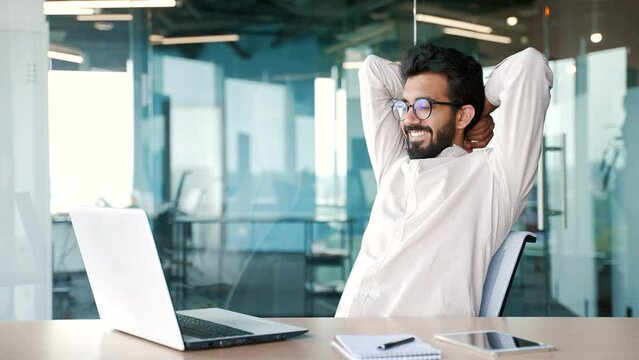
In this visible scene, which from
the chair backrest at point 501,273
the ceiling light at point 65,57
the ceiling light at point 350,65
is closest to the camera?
the chair backrest at point 501,273

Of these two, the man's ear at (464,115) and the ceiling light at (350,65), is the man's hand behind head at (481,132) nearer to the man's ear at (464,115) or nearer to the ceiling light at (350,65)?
the man's ear at (464,115)

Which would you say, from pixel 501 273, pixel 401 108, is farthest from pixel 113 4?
pixel 501 273

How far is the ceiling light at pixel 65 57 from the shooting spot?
5.07 m

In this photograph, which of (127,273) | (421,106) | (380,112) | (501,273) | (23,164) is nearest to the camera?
(127,273)

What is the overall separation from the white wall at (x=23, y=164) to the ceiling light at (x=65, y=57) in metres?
0.07

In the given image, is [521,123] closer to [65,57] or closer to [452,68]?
[452,68]

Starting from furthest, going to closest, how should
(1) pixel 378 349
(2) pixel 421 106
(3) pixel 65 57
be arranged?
(3) pixel 65 57 < (2) pixel 421 106 < (1) pixel 378 349

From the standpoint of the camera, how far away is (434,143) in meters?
2.67

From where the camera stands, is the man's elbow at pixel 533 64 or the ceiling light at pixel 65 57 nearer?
the man's elbow at pixel 533 64

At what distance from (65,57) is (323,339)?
365 centimetres

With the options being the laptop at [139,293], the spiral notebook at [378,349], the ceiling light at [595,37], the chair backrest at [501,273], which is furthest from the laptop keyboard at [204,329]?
the ceiling light at [595,37]

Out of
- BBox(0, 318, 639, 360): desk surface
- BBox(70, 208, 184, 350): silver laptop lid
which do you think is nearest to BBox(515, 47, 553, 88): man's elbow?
BBox(0, 318, 639, 360): desk surface

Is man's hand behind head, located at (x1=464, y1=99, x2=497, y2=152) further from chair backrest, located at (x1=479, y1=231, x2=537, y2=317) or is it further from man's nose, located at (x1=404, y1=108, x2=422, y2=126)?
chair backrest, located at (x1=479, y1=231, x2=537, y2=317)

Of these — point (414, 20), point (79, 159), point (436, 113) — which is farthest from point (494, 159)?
point (79, 159)
